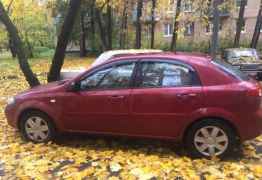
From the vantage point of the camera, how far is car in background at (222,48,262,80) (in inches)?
512

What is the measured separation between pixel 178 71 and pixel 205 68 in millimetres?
404

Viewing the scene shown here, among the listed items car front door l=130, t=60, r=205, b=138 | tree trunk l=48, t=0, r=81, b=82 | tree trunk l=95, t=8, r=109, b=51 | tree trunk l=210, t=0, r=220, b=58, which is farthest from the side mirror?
tree trunk l=95, t=8, r=109, b=51

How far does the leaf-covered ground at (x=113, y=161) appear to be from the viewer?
186 inches

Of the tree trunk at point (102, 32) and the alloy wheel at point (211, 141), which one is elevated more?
the tree trunk at point (102, 32)

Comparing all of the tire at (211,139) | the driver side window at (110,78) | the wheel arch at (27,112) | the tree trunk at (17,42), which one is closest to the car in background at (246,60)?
the tree trunk at (17,42)

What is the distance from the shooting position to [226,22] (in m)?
40.0

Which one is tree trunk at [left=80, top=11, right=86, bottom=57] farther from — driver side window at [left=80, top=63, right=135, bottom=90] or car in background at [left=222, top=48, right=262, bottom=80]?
driver side window at [left=80, top=63, right=135, bottom=90]

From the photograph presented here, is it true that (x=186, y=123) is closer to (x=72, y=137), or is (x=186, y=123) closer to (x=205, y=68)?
(x=205, y=68)

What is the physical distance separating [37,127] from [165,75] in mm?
2472

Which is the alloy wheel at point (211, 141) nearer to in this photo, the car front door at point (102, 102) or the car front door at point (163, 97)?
the car front door at point (163, 97)

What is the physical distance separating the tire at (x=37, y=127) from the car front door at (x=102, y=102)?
14.9 inches

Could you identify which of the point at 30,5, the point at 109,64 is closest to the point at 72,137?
the point at 109,64

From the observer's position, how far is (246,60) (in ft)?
44.3

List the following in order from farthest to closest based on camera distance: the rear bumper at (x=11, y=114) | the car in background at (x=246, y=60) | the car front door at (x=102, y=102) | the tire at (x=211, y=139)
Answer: the car in background at (x=246, y=60)
the rear bumper at (x=11, y=114)
the car front door at (x=102, y=102)
the tire at (x=211, y=139)
